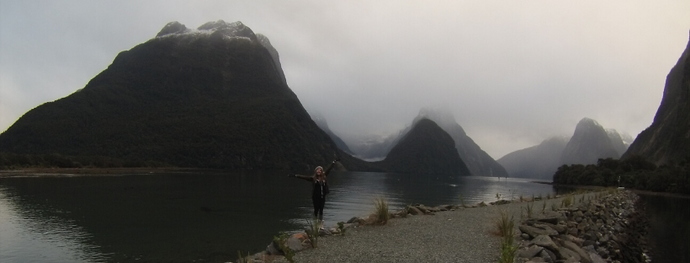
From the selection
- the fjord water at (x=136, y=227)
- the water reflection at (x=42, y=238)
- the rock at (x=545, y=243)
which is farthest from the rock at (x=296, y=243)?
the water reflection at (x=42, y=238)

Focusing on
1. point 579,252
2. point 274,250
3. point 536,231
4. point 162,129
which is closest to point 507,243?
point 579,252

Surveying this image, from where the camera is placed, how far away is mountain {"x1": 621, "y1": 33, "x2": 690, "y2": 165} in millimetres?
104375

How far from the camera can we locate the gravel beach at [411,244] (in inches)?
387

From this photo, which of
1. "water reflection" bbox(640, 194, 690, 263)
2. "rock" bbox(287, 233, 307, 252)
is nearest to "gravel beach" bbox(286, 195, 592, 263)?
"rock" bbox(287, 233, 307, 252)

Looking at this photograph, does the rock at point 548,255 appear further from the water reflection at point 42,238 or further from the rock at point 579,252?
the water reflection at point 42,238

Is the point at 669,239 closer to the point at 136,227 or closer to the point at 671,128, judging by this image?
the point at 136,227

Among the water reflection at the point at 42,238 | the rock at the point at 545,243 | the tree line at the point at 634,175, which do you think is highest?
the tree line at the point at 634,175

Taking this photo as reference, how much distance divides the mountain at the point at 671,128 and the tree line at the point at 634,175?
479 cm

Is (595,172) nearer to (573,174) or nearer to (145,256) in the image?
(573,174)

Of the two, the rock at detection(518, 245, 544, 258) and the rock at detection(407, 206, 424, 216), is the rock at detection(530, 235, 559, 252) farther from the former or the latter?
the rock at detection(407, 206, 424, 216)

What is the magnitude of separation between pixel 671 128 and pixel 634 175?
136 feet

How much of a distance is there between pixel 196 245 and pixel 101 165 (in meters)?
100

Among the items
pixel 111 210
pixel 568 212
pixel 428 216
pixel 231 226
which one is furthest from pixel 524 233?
pixel 111 210

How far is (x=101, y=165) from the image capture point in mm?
103438
